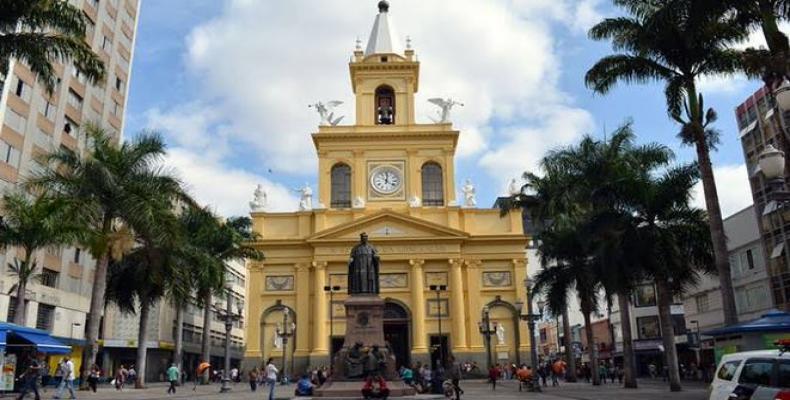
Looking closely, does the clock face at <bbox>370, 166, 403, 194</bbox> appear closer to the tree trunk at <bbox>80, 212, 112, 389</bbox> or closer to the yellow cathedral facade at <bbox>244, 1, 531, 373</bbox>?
the yellow cathedral facade at <bbox>244, 1, 531, 373</bbox>

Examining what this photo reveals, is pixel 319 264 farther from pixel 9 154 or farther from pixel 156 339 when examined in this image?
pixel 9 154

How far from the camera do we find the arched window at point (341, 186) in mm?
50875

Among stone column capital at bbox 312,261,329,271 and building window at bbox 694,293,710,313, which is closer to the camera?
building window at bbox 694,293,710,313

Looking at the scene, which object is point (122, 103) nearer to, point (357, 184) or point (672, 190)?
point (357, 184)

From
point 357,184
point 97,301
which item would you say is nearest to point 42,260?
point 97,301

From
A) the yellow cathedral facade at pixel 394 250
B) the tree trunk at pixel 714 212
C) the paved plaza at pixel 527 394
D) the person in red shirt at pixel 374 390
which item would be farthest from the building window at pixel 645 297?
the person in red shirt at pixel 374 390

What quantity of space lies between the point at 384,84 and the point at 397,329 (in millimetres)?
19619

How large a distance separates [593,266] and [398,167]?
24.2 m

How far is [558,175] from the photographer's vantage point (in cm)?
3250

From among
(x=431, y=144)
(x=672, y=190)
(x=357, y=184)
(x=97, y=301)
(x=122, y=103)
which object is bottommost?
(x=97, y=301)

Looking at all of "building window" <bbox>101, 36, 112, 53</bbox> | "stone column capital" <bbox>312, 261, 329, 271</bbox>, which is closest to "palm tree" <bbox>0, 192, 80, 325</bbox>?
"stone column capital" <bbox>312, 261, 329, 271</bbox>

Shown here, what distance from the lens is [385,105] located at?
54.0m

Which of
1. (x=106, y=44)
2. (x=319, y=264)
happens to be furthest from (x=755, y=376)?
(x=106, y=44)

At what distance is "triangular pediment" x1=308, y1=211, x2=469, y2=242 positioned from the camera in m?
47.0
